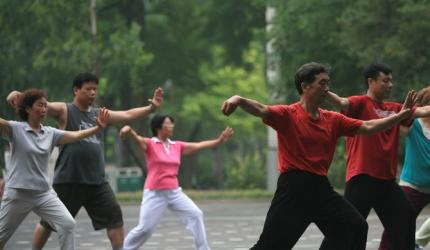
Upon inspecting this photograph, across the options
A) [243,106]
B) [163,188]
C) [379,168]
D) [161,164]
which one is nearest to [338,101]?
[379,168]

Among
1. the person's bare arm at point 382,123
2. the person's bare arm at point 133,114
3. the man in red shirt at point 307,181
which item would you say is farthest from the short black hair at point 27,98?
the person's bare arm at point 382,123

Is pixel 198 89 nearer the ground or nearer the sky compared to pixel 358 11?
nearer the ground

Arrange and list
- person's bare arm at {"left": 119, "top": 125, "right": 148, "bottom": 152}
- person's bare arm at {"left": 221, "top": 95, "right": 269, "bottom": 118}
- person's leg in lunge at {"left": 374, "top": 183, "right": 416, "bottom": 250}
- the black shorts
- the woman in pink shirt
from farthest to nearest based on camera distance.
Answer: the woman in pink shirt
person's bare arm at {"left": 119, "top": 125, "right": 148, "bottom": 152}
the black shorts
person's leg in lunge at {"left": 374, "top": 183, "right": 416, "bottom": 250}
person's bare arm at {"left": 221, "top": 95, "right": 269, "bottom": 118}

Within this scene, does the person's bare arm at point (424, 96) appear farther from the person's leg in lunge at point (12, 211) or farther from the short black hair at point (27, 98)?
the person's leg in lunge at point (12, 211)

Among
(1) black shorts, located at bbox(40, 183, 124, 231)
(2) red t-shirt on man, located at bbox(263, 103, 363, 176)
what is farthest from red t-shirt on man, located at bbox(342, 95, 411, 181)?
(1) black shorts, located at bbox(40, 183, 124, 231)

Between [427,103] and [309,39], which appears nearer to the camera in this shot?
[427,103]

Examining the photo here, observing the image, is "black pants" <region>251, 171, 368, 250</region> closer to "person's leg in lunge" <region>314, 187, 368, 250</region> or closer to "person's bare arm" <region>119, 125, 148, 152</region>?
"person's leg in lunge" <region>314, 187, 368, 250</region>

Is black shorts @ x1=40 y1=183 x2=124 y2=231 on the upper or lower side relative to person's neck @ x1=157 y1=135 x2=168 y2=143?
lower

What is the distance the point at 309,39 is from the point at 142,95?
1776cm

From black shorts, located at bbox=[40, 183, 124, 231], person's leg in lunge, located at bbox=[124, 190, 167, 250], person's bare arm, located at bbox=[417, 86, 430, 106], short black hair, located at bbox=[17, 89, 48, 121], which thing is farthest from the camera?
person's leg in lunge, located at bbox=[124, 190, 167, 250]

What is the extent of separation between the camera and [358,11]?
1032 inches

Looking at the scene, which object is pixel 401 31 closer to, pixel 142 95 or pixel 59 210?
pixel 59 210

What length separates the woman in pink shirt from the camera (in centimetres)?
1212

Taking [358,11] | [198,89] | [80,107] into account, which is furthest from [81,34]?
[80,107]
